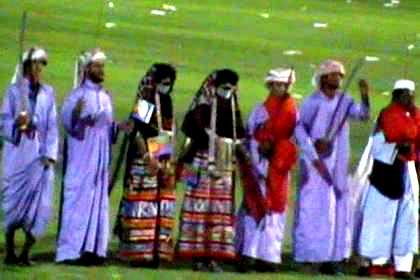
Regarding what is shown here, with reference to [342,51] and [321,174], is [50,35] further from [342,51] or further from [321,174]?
[321,174]

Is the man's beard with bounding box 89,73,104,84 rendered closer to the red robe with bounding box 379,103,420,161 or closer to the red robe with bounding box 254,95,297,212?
the red robe with bounding box 254,95,297,212

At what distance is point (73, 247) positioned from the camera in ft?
55.6

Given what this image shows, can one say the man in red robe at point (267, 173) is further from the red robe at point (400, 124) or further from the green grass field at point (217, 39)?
the green grass field at point (217, 39)

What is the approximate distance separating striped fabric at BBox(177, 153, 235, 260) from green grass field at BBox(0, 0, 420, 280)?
7.24m

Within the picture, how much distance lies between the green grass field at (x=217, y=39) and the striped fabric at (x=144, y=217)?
7.52 meters

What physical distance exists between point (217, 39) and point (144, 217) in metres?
19.8

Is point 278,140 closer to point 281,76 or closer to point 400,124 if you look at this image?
point 281,76

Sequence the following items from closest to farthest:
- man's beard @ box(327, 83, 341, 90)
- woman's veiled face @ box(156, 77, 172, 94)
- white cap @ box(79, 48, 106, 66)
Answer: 1. white cap @ box(79, 48, 106, 66)
2. woman's veiled face @ box(156, 77, 172, 94)
3. man's beard @ box(327, 83, 341, 90)

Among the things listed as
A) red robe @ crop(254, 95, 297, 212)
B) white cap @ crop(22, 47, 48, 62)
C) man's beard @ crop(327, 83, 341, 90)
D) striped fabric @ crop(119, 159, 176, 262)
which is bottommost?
striped fabric @ crop(119, 159, 176, 262)

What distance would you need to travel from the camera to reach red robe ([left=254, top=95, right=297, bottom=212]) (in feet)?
57.3

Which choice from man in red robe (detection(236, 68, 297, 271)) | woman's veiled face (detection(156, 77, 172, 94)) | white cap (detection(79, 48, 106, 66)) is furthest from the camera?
man in red robe (detection(236, 68, 297, 271))

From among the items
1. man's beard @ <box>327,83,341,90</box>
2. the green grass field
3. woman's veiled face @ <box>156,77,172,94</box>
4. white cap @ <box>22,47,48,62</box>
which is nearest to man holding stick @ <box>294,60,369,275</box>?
man's beard @ <box>327,83,341,90</box>

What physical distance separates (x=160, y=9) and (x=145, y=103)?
2491 cm

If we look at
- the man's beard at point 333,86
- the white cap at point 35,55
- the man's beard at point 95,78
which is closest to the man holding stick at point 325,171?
the man's beard at point 333,86
